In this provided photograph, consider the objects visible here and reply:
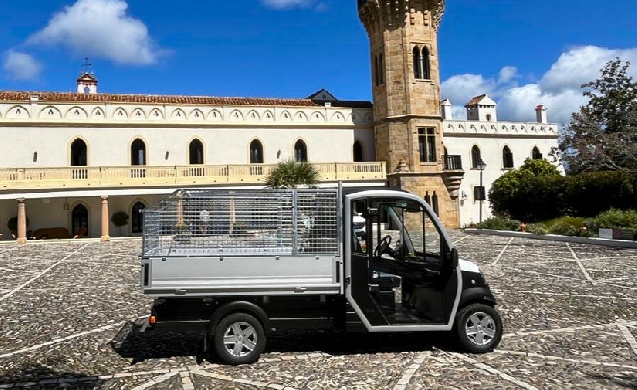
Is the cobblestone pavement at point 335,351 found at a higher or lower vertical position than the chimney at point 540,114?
lower

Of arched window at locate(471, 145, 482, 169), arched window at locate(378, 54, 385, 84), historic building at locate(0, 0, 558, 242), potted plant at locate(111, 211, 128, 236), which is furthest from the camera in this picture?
arched window at locate(471, 145, 482, 169)

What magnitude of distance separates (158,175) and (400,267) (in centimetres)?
2066

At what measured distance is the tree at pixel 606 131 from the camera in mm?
19719

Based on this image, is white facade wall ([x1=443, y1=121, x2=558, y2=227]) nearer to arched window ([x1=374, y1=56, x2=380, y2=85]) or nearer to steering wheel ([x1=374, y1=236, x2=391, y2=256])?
arched window ([x1=374, y1=56, x2=380, y2=85])

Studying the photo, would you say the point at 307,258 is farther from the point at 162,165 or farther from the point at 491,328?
the point at 162,165

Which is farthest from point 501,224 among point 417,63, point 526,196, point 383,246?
point 383,246

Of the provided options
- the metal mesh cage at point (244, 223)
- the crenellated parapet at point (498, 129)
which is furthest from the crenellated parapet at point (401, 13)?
the metal mesh cage at point (244, 223)

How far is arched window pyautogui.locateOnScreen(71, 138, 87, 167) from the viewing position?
82.4 feet

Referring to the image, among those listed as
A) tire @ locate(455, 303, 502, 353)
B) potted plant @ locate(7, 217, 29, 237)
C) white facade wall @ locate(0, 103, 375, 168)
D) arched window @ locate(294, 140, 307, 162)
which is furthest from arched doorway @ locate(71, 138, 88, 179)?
tire @ locate(455, 303, 502, 353)

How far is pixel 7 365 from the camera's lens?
5488 millimetres

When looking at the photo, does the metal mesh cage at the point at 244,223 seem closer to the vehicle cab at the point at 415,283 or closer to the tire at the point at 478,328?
the vehicle cab at the point at 415,283

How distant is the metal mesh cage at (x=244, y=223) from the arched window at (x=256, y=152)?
2223 cm

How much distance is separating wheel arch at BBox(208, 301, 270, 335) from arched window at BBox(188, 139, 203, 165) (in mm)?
Result: 22548

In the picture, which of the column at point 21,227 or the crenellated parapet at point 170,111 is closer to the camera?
the column at point 21,227
